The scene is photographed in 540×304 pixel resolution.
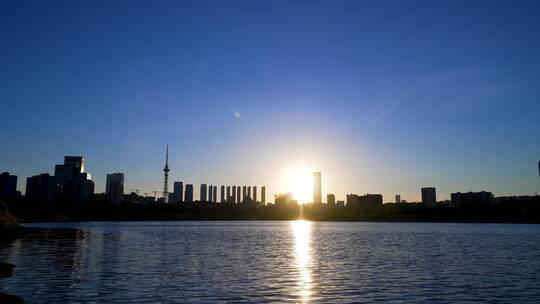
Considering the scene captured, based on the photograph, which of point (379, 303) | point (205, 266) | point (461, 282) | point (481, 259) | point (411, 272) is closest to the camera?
point (379, 303)

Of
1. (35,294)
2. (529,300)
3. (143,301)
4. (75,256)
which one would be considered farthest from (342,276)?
(75,256)

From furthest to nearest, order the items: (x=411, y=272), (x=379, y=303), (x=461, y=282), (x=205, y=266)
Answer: (x=205, y=266) < (x=411, y=272) < (x=461, y=282) < (x=379, y=303)

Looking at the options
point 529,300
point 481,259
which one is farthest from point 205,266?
point 481,259

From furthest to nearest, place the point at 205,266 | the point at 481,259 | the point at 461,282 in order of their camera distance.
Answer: the point at 481,259
the point at 205,266
the point at 461,282

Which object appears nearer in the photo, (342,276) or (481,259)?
(342,276)

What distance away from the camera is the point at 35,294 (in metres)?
31.3

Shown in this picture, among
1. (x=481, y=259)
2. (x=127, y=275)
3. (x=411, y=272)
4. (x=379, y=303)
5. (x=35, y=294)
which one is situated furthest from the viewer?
(x=481, y=259)

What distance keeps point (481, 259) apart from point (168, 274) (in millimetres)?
41291

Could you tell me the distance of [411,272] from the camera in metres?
45.0

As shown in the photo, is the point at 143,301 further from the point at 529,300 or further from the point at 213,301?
the point at 529,300

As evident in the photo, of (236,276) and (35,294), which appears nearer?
(35,294)

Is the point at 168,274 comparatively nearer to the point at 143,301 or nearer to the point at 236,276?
the point at 236,276

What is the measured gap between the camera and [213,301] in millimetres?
29672

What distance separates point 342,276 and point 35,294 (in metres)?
26.1
